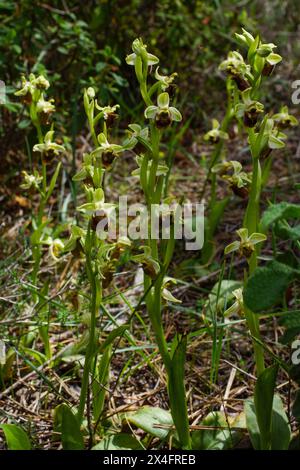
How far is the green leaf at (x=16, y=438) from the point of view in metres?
1.75

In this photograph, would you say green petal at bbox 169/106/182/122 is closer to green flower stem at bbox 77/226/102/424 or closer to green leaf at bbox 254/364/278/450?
green flower stem at bbox 77/226/102/424

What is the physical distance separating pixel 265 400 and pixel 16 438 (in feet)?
2.29

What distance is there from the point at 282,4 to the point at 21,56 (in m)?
2.85

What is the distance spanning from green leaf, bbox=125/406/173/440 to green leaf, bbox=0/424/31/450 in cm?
33

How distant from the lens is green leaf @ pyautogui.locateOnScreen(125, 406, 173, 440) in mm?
1906

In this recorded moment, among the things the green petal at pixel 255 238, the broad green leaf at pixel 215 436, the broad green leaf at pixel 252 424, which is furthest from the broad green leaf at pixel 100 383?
the green petal at pixel 255 238

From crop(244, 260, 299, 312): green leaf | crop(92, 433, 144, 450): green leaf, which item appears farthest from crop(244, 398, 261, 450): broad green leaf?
crop(244, 260, 299, 312): green leaf

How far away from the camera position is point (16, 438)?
69.2 inches

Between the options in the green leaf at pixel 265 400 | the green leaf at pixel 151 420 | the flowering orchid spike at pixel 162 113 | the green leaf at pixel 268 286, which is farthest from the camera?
the green leaf at pixel 151 420

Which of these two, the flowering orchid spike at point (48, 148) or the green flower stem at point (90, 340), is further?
the flowering orchid spike at point (48, 148)

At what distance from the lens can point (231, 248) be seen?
1.91 metres

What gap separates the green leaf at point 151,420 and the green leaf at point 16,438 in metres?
0.33

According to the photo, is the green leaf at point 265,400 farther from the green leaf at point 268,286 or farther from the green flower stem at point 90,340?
the green flower stem at point 90,340

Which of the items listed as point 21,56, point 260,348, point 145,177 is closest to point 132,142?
point 145,177
